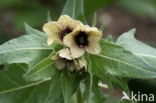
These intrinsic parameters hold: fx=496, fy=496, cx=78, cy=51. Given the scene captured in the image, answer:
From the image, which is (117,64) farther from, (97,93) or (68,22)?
(68,22)

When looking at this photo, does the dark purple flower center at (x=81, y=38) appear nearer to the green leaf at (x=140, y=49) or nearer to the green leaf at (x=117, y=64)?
the green leaf at (x=117, y=64)

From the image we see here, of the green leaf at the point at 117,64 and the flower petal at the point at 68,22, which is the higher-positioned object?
the flower petal at the point at 68,22

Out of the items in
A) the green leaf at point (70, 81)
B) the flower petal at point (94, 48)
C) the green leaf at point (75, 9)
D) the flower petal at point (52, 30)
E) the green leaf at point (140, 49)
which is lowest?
the green leaf at point (70, 81)

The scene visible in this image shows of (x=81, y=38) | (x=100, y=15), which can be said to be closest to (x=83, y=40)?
(x=81, y=38)

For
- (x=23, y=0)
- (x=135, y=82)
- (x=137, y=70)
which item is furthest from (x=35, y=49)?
(x=23, y=0)

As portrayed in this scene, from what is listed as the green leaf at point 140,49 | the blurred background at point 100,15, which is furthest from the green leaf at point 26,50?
the blurred background at point 100,15

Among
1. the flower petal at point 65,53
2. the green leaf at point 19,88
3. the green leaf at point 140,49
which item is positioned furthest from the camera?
the green leaf at point 19,88

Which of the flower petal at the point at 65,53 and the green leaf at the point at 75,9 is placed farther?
the green leaf at the point at 75,9
